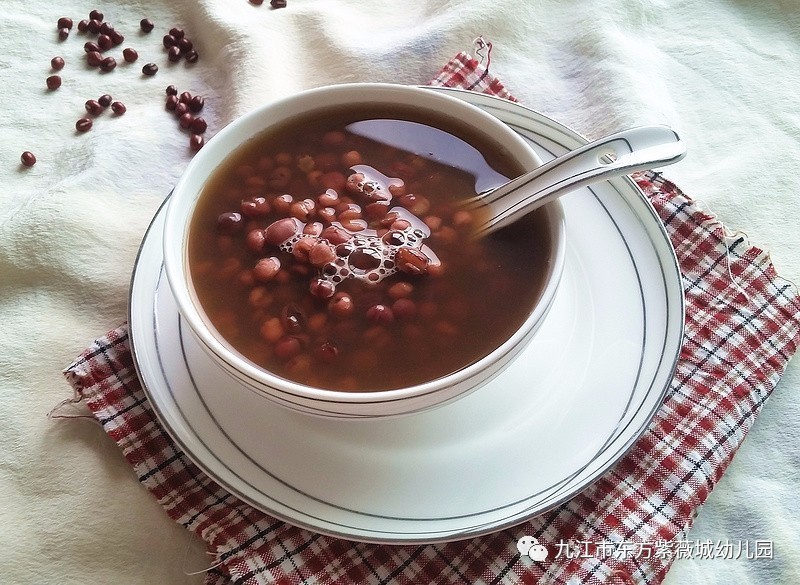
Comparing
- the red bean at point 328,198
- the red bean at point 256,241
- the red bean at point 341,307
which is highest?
the red bean at point 328,198

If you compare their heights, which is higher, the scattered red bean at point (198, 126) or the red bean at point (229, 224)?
the red bean at point (229, 224)

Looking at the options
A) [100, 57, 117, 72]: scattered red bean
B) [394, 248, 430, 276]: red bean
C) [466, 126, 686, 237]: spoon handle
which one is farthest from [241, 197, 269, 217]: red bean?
[100, 57, 117, 72]: scattered red bean

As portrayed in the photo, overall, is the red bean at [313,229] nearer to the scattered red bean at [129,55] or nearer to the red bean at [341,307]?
the red bean at [341,307]

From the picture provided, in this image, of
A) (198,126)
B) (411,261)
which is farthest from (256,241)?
(198,126)

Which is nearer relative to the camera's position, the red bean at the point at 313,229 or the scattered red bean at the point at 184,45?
the red bean at the point at 313,229

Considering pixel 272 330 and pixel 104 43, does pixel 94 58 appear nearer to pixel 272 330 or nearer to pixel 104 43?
pixel 104 43

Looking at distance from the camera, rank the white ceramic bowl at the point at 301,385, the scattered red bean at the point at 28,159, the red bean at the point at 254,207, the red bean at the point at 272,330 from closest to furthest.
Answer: the white ceramic bowl at the point at 301,385
the red bean at the point at 272,330
the red bean at the point at 254,207
the scattered red bean at the point at 28,159

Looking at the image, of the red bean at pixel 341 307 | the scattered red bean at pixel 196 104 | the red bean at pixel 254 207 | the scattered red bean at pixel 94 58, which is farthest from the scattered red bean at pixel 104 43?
the red bean at pixel 341 307

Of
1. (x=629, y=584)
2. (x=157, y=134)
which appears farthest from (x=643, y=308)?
(x=157, y=134)
